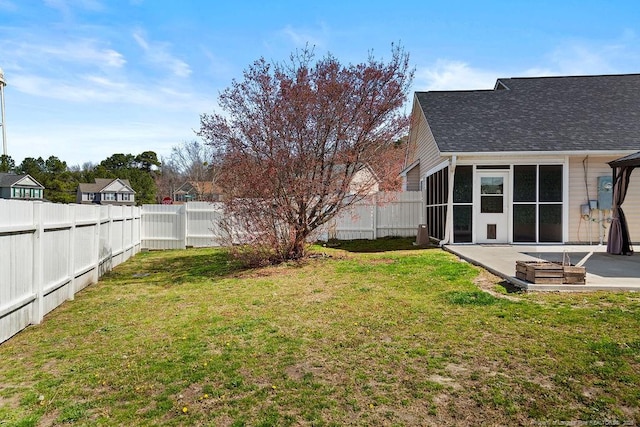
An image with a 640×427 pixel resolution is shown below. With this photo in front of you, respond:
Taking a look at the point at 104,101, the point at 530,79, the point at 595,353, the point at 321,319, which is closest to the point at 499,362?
the point at 595,353

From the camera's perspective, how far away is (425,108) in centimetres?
1327

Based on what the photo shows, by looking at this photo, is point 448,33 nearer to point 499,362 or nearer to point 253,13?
point 253,13

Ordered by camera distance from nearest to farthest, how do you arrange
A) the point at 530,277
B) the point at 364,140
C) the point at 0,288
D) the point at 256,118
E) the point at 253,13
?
1. the point at 0,288
2. the point at 530,277
3. the point at 256,118
4. the point at 364,140
5. the point at 253,13

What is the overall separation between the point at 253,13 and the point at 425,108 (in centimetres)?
602

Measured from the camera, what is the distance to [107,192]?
161 feet

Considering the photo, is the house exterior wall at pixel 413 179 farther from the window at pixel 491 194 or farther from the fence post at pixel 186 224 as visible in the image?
the fence post at pixel 186 224

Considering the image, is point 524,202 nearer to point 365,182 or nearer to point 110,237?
point 365,182

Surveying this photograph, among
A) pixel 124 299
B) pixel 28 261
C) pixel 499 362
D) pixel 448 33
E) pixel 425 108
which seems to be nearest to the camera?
pixel 499 362

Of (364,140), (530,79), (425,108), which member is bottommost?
(364,140)

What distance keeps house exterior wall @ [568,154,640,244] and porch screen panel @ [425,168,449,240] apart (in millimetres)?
3267

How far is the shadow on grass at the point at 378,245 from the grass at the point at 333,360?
18.1 ft

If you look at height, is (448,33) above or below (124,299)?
above

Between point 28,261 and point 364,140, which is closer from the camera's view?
point 28,261

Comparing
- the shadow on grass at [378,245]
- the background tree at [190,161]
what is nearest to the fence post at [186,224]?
the shadow on grass at [378,245]
